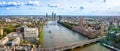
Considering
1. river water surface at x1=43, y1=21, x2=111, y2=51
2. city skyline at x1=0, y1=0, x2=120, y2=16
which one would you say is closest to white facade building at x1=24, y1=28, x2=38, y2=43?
river water surface at x1=43, y1=21, x2=111, y2=51

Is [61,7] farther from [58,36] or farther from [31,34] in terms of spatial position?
[31,34]

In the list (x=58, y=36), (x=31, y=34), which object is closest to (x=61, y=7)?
(x=58, y=36)

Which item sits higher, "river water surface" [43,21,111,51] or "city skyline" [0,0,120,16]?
"city skyline" [0,0,120,16]

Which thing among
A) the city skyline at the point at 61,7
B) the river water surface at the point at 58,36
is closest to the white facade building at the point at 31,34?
the river water surface at the point at 58,36

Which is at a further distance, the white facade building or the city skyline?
the city skyline

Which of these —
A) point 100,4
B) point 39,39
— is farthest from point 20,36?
point 100,4

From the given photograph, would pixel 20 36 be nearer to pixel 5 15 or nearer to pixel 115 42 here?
pixel 5 15

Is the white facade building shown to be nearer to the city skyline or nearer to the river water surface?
the river water surface

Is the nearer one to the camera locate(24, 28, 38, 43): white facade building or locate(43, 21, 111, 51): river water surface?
locate(24, 28, 38, 43): white facade building
